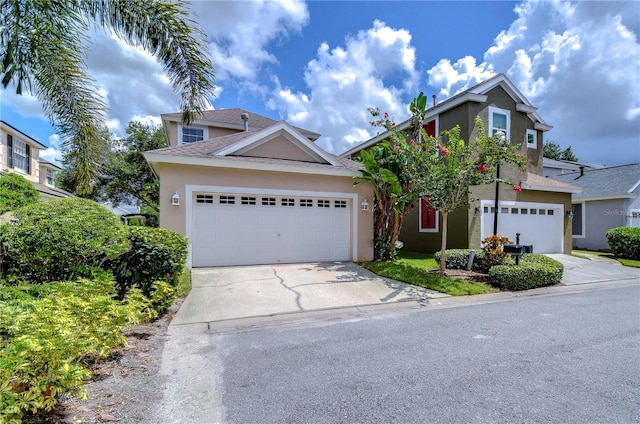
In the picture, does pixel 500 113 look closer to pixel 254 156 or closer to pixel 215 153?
pixel 254 156

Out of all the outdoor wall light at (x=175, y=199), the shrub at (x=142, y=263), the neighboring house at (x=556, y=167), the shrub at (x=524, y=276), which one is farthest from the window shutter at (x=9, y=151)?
the neighboring house at (x=556, y=167)

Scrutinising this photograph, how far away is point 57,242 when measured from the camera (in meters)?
4.87

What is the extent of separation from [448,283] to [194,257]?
7485 mm

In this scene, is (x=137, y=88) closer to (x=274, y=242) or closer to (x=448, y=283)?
(x=274, y=242)

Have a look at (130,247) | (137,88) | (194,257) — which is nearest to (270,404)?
(130,247)

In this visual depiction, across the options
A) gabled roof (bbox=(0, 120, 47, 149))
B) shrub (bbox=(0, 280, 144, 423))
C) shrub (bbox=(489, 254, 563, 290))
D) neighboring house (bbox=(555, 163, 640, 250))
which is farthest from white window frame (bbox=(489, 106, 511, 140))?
gabled roof (bbox=(0, 120, 47, 149))

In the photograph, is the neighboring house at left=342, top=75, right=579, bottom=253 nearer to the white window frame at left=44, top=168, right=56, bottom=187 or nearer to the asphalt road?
the asphalt road

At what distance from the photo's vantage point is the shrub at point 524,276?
867 cm

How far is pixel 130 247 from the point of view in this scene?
566 cm

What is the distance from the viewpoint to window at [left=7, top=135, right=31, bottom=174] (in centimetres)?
2029

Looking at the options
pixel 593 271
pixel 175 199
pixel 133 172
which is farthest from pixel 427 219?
pixel 133 172

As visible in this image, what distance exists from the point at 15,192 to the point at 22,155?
49.0 ft

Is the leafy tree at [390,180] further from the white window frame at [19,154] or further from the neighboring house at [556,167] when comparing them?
the white window frame at [19,154]

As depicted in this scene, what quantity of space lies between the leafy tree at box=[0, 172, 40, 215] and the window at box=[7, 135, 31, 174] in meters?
11.2
